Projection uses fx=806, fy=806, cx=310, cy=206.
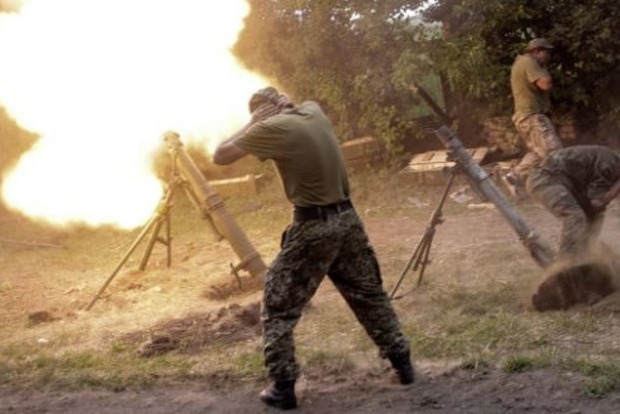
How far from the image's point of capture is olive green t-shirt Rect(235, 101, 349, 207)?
4.93 m

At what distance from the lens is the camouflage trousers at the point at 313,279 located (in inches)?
195

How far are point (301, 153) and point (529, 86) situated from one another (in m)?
5.28

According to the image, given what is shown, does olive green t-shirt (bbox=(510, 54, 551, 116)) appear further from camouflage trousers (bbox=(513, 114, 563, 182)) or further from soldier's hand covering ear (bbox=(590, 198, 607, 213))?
soldier's hand covering ear (bbox=(590, 198, 607, 213))

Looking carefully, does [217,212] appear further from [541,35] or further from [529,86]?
[541,35]

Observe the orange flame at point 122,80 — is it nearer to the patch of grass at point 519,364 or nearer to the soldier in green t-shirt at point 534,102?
the soldier in green t-shirt at point 534,102

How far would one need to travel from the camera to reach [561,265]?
6.12 meters

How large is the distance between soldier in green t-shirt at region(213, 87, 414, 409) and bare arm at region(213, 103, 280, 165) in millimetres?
23

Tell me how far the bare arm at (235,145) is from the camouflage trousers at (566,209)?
7.55 ft

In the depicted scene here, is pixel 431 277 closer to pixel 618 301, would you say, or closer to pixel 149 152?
pixel 618 301

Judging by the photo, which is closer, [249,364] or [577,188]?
[249,364]

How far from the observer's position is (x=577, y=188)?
633cm

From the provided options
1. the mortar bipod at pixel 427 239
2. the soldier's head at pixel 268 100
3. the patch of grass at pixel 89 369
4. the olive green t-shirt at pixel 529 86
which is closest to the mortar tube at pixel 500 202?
the mortar bipod at pixel 427 239

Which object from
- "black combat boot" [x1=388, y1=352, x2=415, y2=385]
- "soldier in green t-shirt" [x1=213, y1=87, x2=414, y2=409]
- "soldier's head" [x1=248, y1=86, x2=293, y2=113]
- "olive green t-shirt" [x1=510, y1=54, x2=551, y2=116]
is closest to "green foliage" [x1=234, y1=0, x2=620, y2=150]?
"olive green t-shirt" [x1=510, y1=54, x2=551, y2=116]

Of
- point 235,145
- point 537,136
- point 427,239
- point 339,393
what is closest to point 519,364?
point 339,393
